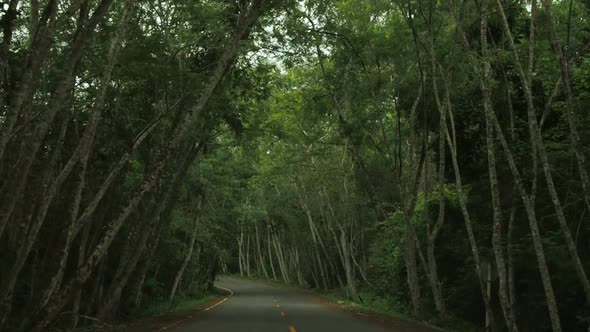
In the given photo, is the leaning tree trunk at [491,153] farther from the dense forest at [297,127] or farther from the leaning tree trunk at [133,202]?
the leaning tree trunk at [133,202]

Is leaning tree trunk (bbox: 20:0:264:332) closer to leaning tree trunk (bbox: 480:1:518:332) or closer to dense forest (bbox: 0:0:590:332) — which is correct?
dense forest (bbox: 0:0:590:332)

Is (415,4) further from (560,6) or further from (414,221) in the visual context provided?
(414,221)

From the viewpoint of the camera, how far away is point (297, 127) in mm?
25141

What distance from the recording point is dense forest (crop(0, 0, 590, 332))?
9.98 m

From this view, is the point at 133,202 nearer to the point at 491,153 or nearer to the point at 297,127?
the point at 491,153

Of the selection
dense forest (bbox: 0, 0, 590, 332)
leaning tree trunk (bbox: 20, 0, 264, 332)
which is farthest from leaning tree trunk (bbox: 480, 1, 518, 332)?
leaning tree trunk (bbox: 20, 0, 264, 332)

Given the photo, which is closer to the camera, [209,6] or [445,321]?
[209,6]

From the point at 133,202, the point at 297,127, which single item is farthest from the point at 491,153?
the point at 297,127

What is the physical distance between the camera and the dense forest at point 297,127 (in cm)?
998

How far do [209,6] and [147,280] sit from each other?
42.5 ft

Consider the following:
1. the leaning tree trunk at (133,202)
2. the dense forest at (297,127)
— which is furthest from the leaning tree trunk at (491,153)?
the leaning tree trunk at (133,202)

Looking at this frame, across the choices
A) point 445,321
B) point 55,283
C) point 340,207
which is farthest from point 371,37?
point 340,207

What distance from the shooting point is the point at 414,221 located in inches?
832

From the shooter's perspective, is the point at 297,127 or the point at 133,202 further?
the point at 297,127
